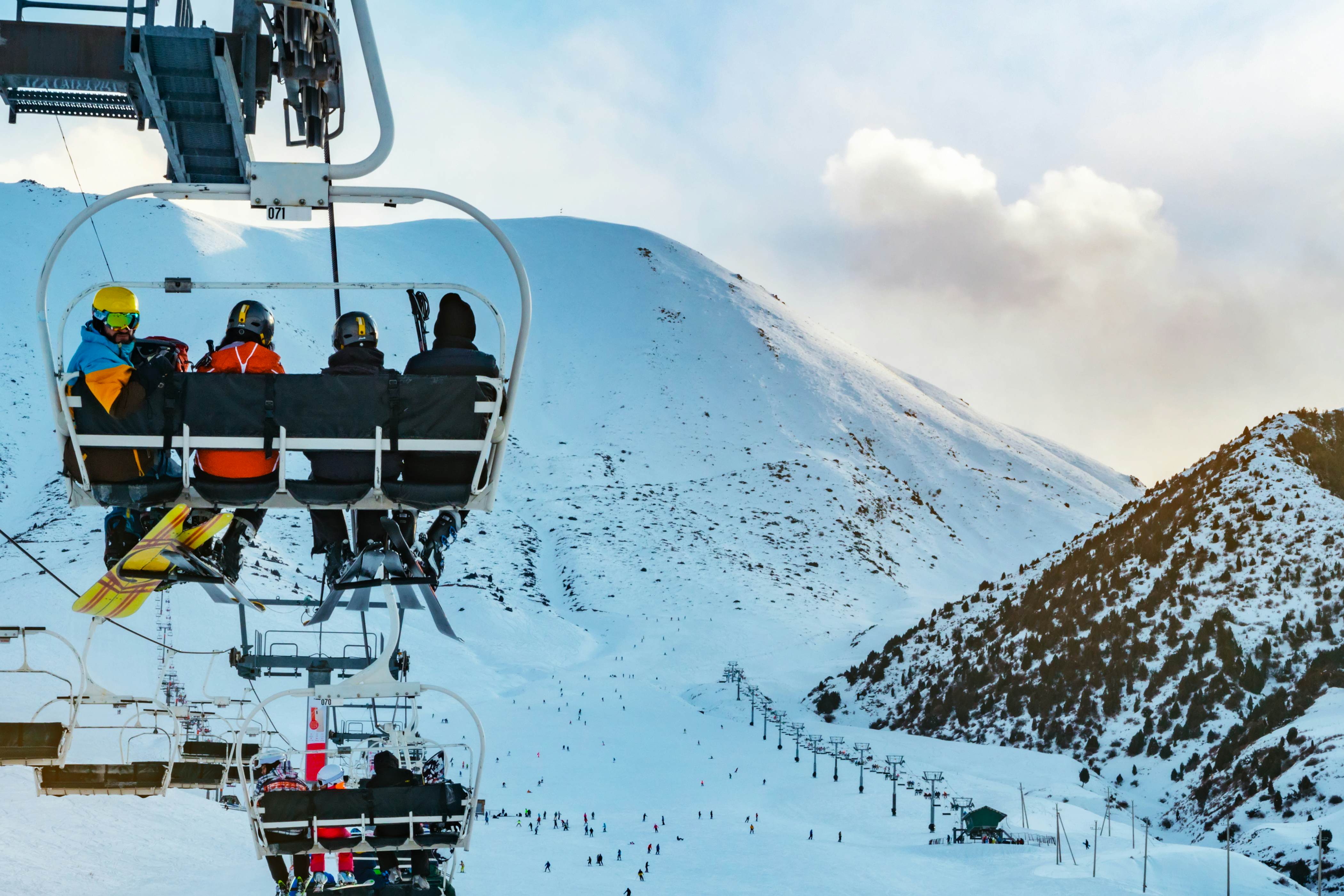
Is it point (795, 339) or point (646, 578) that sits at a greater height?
point (795, 339)

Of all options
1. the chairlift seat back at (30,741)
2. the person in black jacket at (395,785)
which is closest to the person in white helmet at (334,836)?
the person in black jacket at (395,785)

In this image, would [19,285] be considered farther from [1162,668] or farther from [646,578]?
[1162,668]

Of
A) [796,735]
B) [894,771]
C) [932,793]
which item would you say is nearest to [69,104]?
[932,793]

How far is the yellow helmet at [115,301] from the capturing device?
25.7 feet

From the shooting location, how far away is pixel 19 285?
128m

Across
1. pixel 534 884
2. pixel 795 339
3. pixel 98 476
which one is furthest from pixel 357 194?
pixel 795 339

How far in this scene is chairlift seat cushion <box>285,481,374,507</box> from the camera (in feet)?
26.0

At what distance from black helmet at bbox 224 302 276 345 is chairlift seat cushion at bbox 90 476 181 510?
3.89 feet

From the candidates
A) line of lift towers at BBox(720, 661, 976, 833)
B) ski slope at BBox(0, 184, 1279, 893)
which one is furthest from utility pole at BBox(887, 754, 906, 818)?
ski slope at BBox(0, 184, 1279, 893)

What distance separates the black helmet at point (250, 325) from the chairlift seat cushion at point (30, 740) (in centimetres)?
352

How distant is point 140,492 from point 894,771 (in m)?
42.5

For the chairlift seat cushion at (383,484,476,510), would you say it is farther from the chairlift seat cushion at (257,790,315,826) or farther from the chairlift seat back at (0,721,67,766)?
the chairlift seat back at (0,721,67,766)

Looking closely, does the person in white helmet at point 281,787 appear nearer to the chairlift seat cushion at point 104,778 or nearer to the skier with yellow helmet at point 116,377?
the chairlift seat cushion at point 104,778

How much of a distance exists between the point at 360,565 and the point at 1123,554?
180 feet
